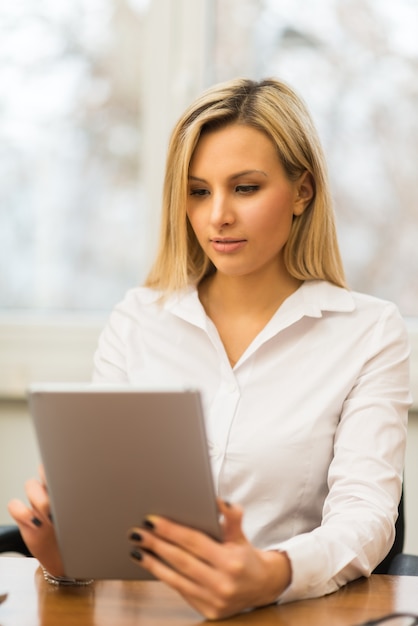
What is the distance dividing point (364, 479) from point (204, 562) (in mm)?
507

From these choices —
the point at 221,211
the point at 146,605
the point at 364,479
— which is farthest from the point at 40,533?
the point at 221,211

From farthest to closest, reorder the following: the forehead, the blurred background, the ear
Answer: the blurred background → the ear → the forehead

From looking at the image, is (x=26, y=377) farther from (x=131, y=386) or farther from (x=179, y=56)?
(x=131, y=386)

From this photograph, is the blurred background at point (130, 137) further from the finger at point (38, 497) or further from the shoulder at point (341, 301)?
the finger at point (38, 497)

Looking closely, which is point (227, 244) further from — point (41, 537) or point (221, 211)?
point (41, 537)

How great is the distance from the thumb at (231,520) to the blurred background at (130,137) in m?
1.49

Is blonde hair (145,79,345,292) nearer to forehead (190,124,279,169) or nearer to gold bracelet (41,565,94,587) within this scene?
forehead (190,124,279,169)

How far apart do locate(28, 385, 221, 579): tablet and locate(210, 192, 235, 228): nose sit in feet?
2.18

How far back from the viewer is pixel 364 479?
1565 mm

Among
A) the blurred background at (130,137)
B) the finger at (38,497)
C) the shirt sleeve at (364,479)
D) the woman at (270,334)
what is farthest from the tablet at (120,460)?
the blurred background at (130,137)

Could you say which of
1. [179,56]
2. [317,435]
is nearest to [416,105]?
[179,56]

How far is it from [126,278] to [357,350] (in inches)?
49.7

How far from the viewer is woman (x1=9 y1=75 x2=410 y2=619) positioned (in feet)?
5.50

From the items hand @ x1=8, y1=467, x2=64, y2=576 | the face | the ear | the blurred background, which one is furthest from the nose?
the blurred background
